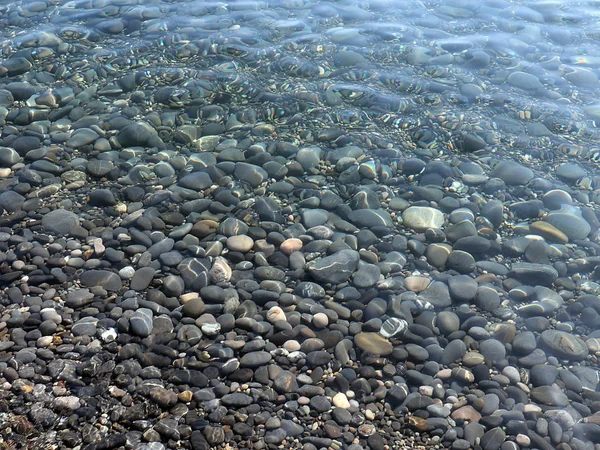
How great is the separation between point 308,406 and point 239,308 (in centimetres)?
71

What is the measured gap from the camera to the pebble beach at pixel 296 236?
255 centimetres

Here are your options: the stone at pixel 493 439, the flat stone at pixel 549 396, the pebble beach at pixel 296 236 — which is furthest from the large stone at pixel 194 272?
the flat stone at pixel 549 396

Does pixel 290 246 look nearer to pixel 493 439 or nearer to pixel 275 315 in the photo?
pixel 275 315

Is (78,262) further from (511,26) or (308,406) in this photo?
(511,26)

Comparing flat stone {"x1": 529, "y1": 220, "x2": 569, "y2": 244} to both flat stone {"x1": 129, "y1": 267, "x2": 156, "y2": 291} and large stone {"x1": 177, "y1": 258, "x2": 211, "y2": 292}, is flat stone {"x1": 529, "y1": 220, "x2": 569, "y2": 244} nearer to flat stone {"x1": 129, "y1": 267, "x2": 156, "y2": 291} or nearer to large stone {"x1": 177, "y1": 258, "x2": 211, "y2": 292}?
large stone {"x1": 177, "y1": 258, "x2": 211, "y2": 292}

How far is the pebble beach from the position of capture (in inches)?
100

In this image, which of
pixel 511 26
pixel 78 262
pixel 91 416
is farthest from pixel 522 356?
pixel 511 26

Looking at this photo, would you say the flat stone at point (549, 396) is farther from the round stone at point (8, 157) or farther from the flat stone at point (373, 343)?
the round stone at point (8, 157)

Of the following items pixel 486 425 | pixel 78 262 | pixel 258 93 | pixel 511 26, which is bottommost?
pixel 486 425

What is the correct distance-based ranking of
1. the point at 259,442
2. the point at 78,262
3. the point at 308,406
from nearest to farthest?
the point at 259,442
the point at 308,406
the point at 78,262

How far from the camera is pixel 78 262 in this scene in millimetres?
3215

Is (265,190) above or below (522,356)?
above

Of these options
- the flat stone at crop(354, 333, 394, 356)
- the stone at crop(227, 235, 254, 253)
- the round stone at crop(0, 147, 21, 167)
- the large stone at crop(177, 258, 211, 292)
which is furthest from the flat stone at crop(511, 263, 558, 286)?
the round stone at crop(0, 147, 21, 167)

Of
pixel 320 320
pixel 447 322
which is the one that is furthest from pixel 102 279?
pixel 447 322
